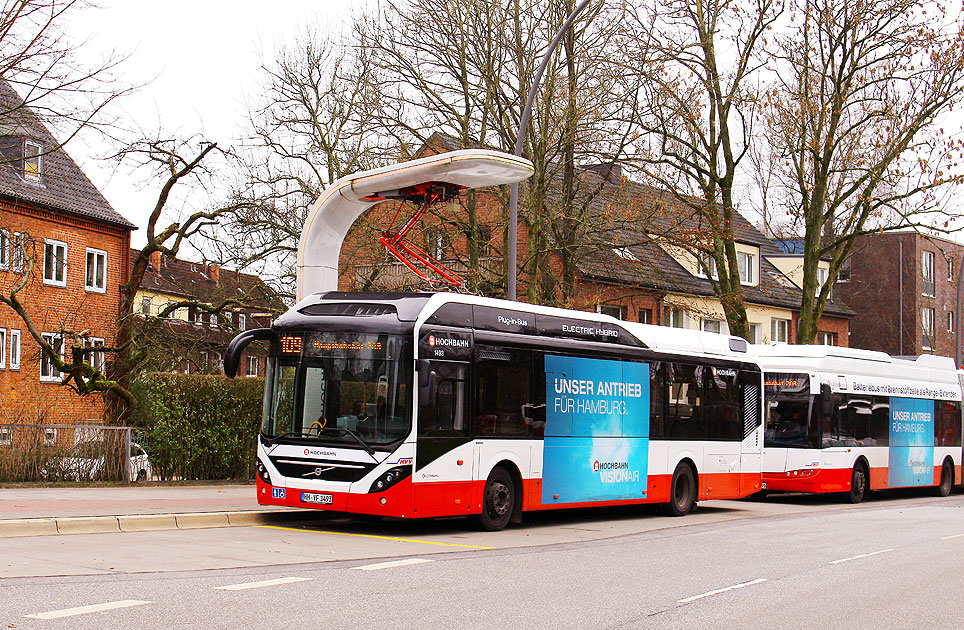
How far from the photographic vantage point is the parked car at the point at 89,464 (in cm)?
1952

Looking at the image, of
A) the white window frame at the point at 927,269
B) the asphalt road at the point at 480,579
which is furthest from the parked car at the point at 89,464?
the white window frame at the point at 927,269

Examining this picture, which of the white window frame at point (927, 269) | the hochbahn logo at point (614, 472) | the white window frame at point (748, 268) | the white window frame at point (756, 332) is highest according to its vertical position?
the white window frame at point (927, 269)

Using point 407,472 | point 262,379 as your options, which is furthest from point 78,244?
point 407,472

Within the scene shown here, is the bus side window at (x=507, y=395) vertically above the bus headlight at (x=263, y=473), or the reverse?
the bus side window at (x=507, y=395)

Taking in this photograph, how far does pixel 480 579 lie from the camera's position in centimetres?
1010

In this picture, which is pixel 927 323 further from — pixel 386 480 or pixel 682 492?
pixel 386 480

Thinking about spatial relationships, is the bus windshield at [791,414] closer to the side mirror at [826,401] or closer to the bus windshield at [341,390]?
the side mirror at [826,401]

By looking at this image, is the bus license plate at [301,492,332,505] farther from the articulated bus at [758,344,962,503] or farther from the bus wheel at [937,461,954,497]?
the bus wheel at [937,461,954,497]

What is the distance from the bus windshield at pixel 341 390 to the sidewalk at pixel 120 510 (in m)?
1.38

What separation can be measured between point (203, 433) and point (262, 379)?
215cm

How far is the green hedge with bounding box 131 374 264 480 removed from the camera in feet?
68.2

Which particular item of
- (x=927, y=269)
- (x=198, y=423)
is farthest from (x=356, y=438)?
(x=927, y=269)

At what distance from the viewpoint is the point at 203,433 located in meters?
21.4

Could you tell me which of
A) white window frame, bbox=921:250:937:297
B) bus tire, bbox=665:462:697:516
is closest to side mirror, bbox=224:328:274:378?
bus tire, bbox=665:462:697:516
